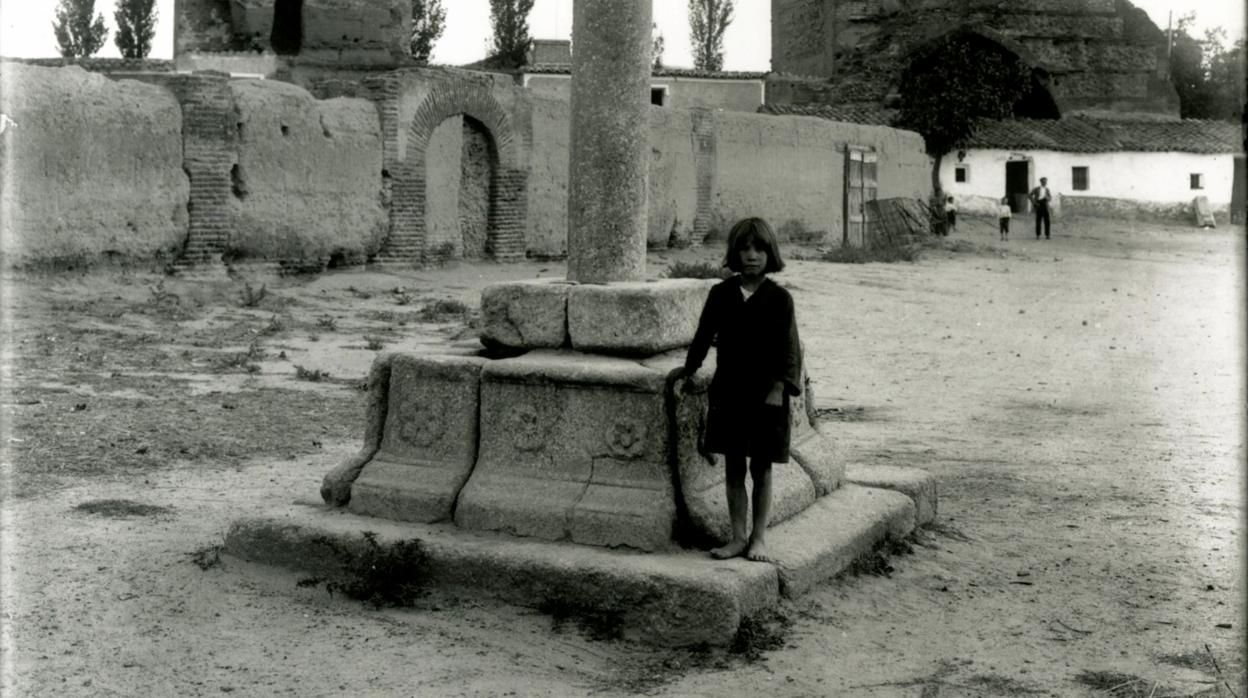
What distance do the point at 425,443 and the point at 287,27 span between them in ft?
74.8

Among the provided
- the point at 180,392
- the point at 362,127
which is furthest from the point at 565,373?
the point at 362,127

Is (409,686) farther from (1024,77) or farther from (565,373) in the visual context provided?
(1024,77)

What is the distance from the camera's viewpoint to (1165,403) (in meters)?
9.48

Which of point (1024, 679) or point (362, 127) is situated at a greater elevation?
point (362, 127)

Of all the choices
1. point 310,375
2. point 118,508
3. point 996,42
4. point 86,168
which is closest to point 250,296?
point 86,168

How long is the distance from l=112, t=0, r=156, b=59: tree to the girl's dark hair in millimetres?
38052

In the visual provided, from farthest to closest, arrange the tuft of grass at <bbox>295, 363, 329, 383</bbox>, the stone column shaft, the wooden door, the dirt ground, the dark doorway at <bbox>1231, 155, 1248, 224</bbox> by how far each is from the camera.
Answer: the dark doorway at <bbox>1231, 155, 1248, 224</bbox> < the wooden door < the tuft of grass at <bbox>295, 363, 329, 383</bbox> < the stone column shaft < the dirt ground

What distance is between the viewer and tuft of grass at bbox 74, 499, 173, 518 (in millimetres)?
5853

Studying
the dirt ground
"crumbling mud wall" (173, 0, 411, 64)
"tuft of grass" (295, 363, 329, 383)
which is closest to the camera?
the dirt ground

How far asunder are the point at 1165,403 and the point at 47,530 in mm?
7275

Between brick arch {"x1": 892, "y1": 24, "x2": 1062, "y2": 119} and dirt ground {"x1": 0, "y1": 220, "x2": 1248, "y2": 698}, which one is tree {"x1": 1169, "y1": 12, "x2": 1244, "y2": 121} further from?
dirt ground {"x1": 0, "y1": 220, "x2": 1248, "y2": 698}

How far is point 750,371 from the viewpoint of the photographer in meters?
4.64

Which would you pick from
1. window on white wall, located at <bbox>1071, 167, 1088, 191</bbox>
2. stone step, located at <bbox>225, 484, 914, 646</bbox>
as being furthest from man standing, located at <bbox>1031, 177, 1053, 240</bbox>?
stone step, located at <bbox>225, 484, 914, 646</bbox>

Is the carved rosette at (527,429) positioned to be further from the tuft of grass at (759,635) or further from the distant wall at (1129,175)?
the distant wall at (1129,175)
